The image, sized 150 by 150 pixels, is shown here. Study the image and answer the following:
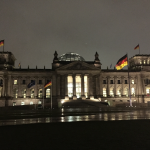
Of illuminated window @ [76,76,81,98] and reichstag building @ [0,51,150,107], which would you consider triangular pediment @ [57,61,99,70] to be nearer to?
reichstag building @ [0,51,150,107]

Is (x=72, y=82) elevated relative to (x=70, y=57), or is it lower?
lower

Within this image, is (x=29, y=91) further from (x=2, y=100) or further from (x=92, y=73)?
(x=92, y=73)

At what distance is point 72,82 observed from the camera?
9088 cm

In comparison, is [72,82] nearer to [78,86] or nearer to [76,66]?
[78,86]

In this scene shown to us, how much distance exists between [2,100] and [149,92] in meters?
71.8

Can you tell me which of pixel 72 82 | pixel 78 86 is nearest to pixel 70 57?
pixel 72 82

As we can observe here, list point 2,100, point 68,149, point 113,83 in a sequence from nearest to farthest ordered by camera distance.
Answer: point 68,149 < point 2,100 < point 113,83

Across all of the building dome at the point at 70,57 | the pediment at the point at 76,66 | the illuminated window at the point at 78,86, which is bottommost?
the illuminated window at the point at 78,86

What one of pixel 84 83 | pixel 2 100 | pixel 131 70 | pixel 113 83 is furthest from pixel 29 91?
pixel 131 70

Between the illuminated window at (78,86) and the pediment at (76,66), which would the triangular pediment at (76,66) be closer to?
the pediment at (76,66)

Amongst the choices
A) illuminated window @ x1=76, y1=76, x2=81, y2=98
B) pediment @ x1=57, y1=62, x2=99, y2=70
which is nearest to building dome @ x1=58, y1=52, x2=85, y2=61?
pediment @ x1=57, y1=62, x2=99, y2=70

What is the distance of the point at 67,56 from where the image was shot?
10481cm

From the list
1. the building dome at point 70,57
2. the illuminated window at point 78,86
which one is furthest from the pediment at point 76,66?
the building dome at point 70,57

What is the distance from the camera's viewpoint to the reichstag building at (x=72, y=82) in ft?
289
